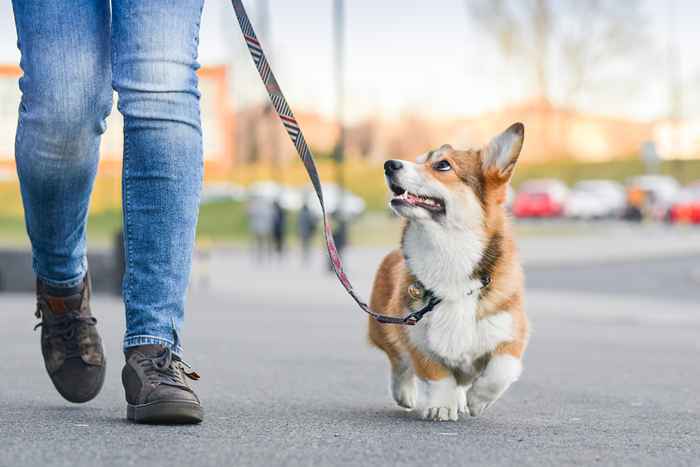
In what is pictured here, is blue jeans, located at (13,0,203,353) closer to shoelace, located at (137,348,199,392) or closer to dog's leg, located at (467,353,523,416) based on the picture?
shoelace, located at (137,348,199,392)

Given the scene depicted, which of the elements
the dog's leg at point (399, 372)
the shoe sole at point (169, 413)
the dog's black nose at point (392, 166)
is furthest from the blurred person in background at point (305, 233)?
the shoe sole at point (169, 413)

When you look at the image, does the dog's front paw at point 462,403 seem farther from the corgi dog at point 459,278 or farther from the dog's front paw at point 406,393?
the dog's front paw at point 406,393

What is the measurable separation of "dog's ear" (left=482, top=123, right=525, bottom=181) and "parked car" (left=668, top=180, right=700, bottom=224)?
50869 millimetres

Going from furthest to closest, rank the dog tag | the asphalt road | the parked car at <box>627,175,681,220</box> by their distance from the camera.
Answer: the parked car at <box>627,175,681,220</box>, the dog tag, the asphalt road

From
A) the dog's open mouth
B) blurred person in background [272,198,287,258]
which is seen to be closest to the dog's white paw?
the dog's open mouth

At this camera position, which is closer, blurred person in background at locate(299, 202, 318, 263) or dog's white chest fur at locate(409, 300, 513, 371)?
dog's white chest fur at locate(409, 300, 513, 371)

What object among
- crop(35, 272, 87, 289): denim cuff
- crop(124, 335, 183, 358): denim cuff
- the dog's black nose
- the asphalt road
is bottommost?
the asphalt road

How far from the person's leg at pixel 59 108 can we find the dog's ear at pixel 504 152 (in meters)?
1.38

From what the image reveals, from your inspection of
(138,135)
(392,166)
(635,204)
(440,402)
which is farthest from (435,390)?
(635,204)

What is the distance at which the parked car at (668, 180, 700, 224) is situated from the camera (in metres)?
54.0

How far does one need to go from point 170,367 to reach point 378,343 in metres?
1.35

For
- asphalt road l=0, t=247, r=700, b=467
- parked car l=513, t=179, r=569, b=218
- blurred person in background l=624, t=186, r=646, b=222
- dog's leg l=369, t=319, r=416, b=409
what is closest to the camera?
asphalt road l=0, t=247, r=700, b=467

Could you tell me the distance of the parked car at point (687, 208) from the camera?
54.0 m

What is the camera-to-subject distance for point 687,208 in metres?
54.2
